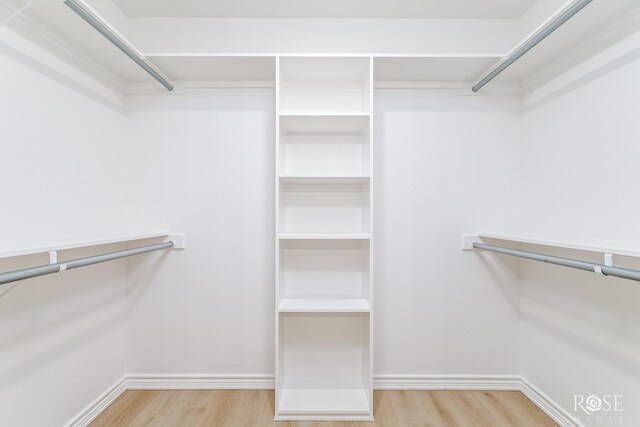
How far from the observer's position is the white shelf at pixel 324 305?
70.8 inches

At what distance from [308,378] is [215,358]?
0.65 meters

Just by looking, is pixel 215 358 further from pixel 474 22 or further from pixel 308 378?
pixel 474 22

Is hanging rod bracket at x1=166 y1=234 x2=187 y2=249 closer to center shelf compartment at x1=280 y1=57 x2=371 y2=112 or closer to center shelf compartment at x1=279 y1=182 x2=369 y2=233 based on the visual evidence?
center shelf compartment at x1=279 y1=182 x2=369 y2=233

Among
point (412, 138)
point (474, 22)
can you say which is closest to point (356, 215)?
point (412, 138)

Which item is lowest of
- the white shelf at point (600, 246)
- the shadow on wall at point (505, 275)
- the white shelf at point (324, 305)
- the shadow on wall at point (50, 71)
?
the white shelf at point (324, 305)

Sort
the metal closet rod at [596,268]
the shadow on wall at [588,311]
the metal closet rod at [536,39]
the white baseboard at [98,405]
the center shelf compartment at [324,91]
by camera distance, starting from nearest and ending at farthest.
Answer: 1. the metal closet rod at [596,268]
2. the metal closet rod at [536,39]
3. the shadow on wall at [588,311]
4. the white baseboard at [98,405]
5. the center shelf compartment at [324,91]

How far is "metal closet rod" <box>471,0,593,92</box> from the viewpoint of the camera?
1.24 metres

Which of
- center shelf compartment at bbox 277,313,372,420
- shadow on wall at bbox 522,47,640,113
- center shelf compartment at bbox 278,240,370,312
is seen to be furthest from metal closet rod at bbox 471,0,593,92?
center shelf compartment at bbox 277,313,372,420

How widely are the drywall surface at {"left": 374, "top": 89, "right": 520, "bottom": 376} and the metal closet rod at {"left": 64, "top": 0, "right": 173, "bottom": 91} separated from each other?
1.42 meters

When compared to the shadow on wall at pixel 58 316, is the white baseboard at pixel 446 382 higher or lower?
lower

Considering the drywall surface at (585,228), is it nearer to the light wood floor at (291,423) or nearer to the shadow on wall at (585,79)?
the shadow on wall at (585,79)

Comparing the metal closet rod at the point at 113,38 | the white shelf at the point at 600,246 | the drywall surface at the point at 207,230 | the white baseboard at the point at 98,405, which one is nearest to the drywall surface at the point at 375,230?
the drywall surface at the point at 207,230

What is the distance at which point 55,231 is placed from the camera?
1525 mm

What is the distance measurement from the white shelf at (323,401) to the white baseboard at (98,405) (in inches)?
42.1
